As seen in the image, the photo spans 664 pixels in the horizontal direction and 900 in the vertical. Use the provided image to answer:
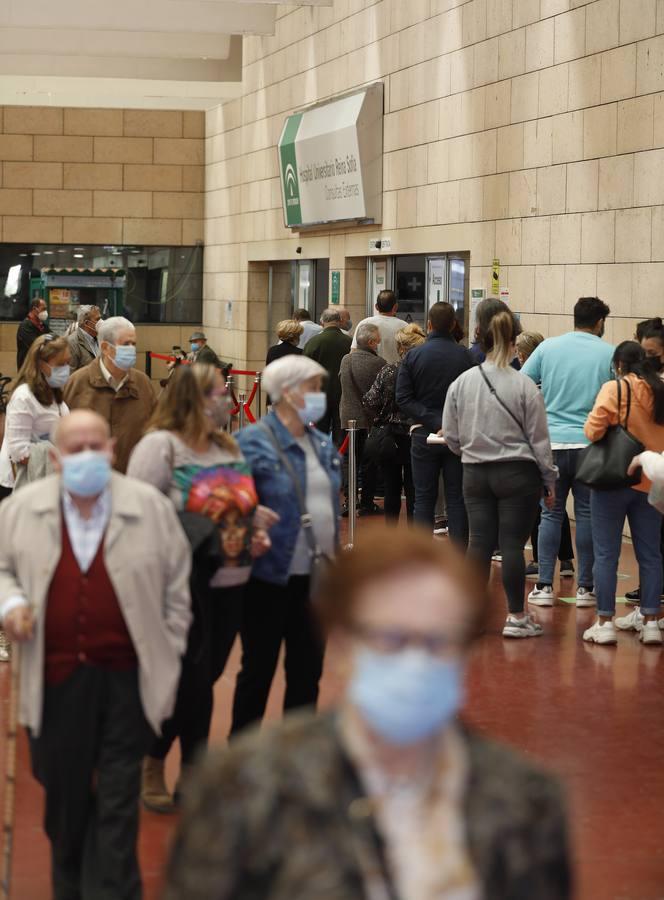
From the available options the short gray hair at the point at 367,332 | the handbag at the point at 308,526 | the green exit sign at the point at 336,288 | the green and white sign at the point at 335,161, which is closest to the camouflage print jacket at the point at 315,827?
the handbag at the point at 308,526

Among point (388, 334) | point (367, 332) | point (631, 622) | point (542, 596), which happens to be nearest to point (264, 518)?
point (631, 622)

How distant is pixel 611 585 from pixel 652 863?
3258 mm

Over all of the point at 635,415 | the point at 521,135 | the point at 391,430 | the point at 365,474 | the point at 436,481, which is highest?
the point at 521,135

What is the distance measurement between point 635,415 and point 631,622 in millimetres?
1375

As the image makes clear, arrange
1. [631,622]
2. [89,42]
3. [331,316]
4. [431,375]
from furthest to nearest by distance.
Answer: [89,42], [331,316], [431,375], [631,622]

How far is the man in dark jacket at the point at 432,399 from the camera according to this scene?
948 centimetres

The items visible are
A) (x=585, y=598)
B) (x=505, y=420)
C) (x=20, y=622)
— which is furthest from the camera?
(x=585, y=598)

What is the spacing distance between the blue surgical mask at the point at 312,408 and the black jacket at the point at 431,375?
4191 millimetres

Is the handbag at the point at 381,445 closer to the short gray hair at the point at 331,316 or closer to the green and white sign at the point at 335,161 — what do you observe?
the short gray hair at the point at 331,316

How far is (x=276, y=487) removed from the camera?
5.29m

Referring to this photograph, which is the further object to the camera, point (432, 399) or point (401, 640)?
point (432, 399)

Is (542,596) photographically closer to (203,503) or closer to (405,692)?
(203,503)

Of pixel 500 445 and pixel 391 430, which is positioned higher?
pixel 500 445

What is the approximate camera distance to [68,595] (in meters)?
3.99
